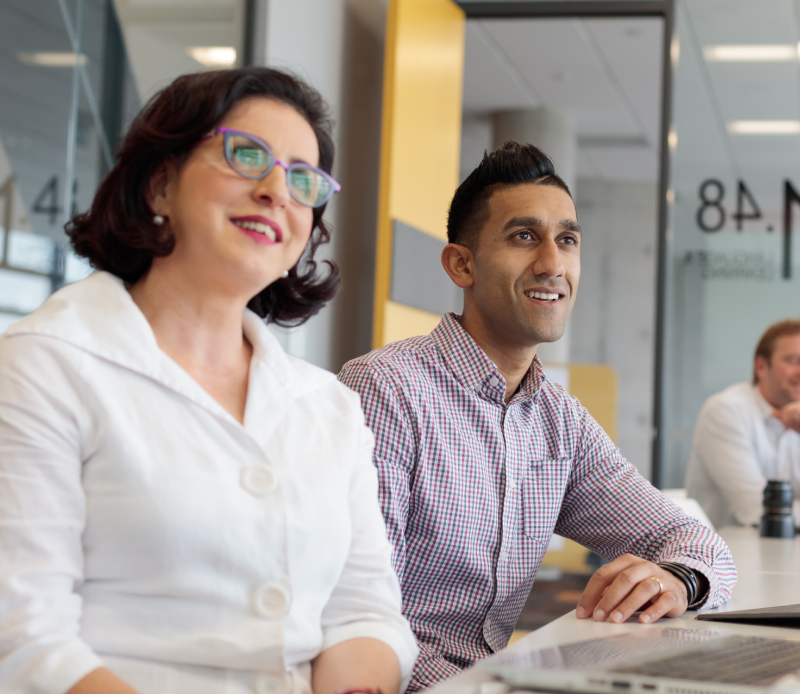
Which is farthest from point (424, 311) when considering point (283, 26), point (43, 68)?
point (43, 68)

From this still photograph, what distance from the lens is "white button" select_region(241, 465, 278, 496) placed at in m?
1.09

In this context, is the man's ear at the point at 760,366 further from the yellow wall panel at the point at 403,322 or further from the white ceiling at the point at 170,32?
the white ceiling at the point at 170,32

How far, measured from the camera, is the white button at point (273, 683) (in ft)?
3.51

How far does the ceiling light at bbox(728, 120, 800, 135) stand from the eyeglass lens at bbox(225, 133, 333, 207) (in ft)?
16.4

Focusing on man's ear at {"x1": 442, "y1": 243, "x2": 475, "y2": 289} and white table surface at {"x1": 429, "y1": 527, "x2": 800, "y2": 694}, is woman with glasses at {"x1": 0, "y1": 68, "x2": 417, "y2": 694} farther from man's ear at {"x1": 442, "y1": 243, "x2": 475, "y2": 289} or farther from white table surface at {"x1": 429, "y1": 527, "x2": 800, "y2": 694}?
man's ear at {"x1": 442, "y1": 243, "x2": 475, "y2": 289}

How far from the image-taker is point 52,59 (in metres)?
2.67

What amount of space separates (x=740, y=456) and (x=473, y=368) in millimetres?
2132

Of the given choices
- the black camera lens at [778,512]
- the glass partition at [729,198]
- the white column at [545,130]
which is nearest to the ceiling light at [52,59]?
the black camera lens at [778,512]

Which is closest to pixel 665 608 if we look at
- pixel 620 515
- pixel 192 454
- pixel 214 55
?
pixel 620 515

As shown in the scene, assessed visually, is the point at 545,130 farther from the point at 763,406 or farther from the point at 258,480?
the point at 258,480

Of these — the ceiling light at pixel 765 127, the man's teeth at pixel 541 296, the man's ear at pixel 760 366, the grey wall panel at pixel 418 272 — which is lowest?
the man's ear at pixel 760 366

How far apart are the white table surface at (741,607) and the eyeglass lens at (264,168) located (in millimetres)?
616

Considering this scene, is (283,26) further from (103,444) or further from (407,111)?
(103,444)

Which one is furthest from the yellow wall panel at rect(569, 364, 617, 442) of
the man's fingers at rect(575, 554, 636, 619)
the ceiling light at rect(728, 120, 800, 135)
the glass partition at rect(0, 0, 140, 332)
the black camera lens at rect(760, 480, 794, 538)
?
the man's fingers at rect(575, 554, 636, 619)
